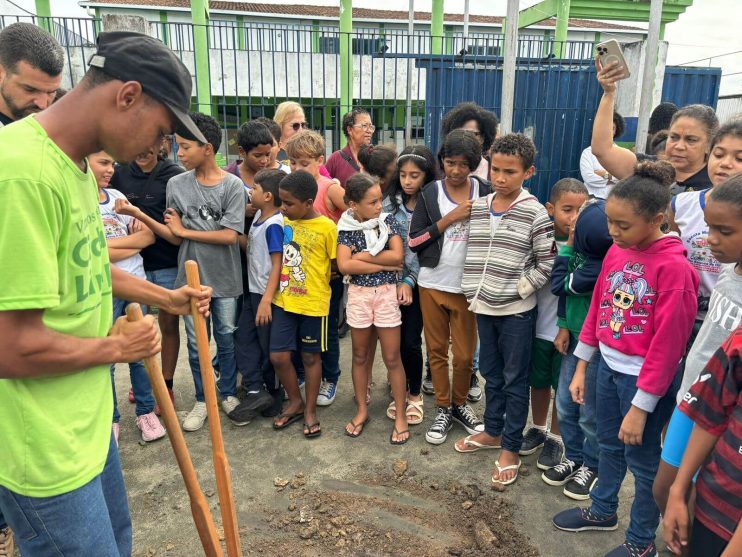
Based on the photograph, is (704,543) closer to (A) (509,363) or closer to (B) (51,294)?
(A) (509,363)

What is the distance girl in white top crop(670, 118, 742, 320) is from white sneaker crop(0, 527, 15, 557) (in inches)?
123

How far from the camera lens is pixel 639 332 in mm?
2221

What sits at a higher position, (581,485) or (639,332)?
(639,332)

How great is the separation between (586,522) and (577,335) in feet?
2.96

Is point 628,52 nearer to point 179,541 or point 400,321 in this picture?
point 400,321

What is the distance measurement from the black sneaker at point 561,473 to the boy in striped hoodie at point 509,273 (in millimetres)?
171

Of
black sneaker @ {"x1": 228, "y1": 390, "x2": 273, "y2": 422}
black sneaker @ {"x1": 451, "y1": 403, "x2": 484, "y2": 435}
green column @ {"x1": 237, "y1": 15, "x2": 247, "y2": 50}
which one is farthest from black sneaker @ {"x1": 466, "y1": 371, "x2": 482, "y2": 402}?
green column @ {"x1": 237, "y1": 15, "x2": 247, "y2": 50}

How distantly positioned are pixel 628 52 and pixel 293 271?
24.3 ft

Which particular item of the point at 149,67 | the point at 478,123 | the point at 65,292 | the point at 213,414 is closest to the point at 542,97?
the point at 478,123

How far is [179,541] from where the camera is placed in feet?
8.49

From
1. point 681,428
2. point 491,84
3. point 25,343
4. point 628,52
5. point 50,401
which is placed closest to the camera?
point 25,343

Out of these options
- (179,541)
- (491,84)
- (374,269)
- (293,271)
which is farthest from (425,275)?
(491,84)

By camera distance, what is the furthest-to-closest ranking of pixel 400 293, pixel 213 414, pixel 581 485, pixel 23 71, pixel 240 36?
pixel 240 36
pixel 400 293
pixel 581 485
pixel 23 71
pixel 213 414

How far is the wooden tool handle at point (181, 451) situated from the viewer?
1.81 m
